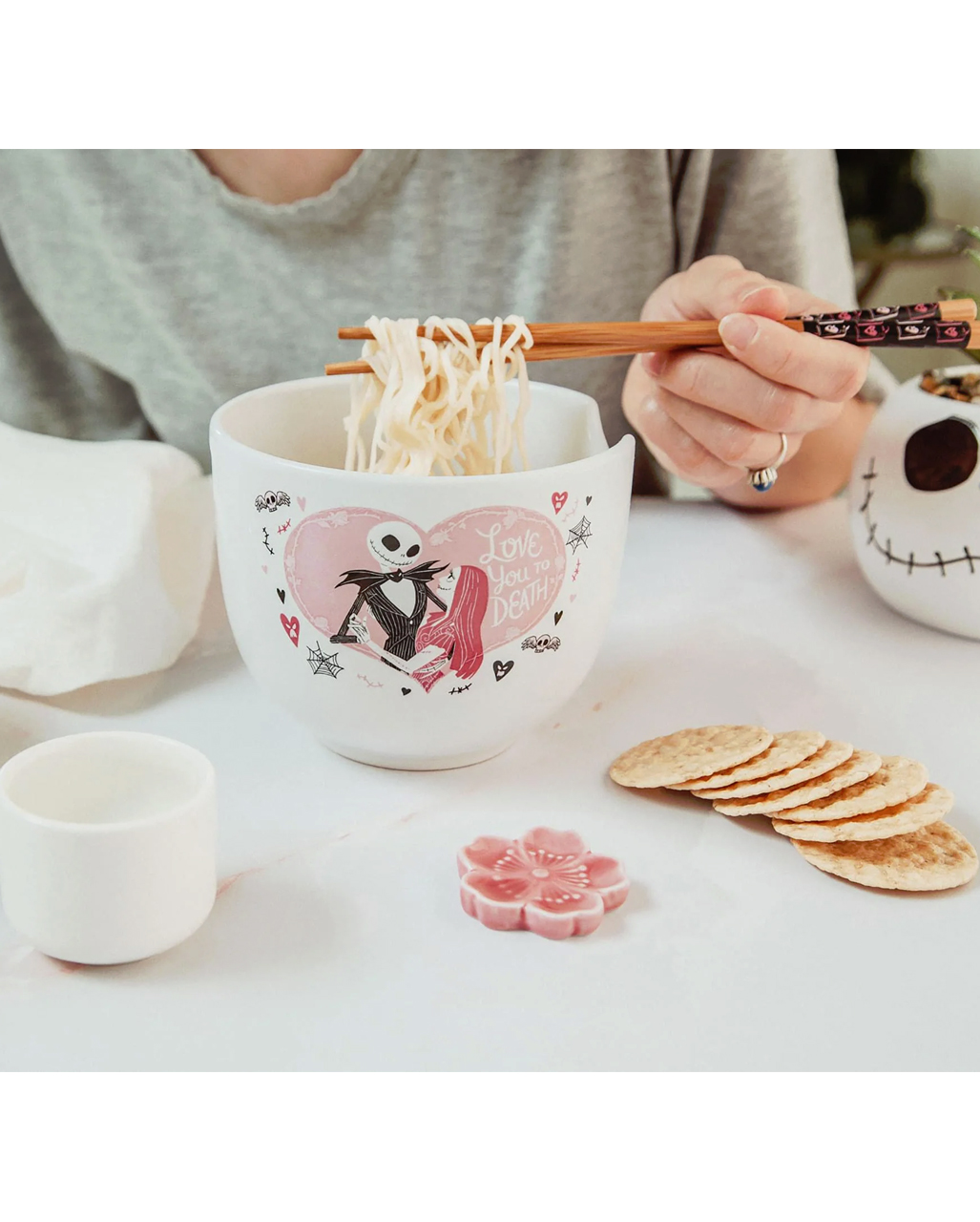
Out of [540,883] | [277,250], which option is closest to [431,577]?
[540,883]

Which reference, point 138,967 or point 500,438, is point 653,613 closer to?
point 500,438

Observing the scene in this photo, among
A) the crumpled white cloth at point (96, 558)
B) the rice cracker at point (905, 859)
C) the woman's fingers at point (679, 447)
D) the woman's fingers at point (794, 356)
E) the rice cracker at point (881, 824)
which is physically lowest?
the rice cracker at point (905, 859)

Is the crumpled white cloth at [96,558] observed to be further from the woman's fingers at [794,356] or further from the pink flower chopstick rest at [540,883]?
the woman's fingers at [794,356]

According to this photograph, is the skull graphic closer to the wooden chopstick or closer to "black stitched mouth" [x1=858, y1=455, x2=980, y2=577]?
the wooden chopstick

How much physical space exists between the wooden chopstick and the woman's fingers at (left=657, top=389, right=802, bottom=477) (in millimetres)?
77

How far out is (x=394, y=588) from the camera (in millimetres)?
661

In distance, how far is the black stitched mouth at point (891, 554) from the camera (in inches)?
36.2

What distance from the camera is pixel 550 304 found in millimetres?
1289

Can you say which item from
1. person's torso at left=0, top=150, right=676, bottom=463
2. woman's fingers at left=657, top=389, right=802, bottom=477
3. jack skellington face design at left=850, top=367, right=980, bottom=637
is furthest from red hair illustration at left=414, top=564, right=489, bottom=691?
person's torso at left=0, top=150, right=676, bottom=463

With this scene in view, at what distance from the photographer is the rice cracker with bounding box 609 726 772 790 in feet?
2.35

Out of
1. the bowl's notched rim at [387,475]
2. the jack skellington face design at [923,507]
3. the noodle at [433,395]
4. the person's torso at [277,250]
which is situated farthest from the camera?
the person's torso at [277,250]

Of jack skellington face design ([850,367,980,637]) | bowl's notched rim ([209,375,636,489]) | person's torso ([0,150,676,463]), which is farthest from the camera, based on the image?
person's torso ([0,150,676,463])

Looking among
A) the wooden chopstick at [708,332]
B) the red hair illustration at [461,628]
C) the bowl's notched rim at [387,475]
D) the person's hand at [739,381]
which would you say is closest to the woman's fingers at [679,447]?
the person's hand at [739,381]

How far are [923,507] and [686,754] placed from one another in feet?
1.13
